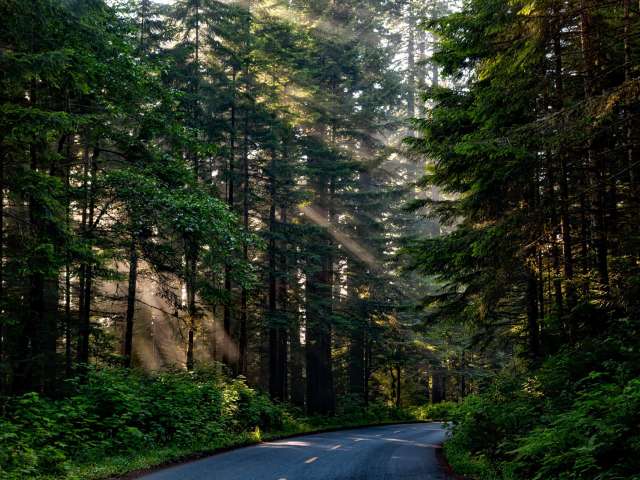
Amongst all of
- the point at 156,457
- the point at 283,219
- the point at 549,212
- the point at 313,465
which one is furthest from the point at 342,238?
the point at 313,465

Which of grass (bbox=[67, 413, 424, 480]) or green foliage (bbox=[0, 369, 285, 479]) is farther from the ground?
green foliage (bbox=[0, 369, 285, 479])

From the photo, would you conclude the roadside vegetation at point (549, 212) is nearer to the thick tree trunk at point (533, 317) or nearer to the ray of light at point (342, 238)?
the thick tree trunk at point (533, 317)

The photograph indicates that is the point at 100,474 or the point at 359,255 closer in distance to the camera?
the point at 100,474

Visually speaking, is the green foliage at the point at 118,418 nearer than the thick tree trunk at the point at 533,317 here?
Yes

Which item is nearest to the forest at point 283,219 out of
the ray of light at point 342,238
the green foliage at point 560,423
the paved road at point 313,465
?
the green foliage at point 560,423

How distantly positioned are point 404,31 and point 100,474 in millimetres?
50909

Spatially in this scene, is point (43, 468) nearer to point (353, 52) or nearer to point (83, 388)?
point (83, 388)

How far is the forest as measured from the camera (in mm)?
10484

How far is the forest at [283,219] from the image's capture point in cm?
1048

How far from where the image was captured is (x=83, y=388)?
1413 cm

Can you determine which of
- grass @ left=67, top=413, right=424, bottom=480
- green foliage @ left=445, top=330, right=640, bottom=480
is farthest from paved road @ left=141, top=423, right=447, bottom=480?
green foliage @ left=445, top=330, right=640, bottom=480

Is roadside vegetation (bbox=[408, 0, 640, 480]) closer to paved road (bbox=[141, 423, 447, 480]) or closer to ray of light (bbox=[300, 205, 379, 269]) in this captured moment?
paved road (bbox=[141, 423, 447, 480])

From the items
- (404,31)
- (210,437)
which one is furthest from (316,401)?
(404,31)

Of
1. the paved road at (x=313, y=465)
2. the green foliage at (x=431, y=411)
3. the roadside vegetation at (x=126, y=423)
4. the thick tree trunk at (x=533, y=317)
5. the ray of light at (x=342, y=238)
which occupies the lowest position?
the green foliage at (x=431, y=411)
